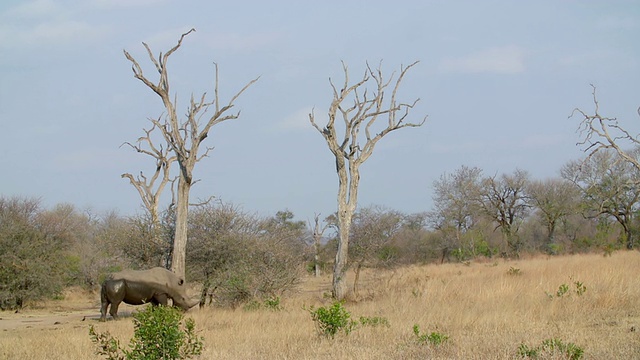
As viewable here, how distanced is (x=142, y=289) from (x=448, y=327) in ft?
29.0

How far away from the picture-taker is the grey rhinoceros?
16422 millimetres

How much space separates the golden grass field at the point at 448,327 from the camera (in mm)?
8273

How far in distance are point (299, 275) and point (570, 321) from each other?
10118 millimetres

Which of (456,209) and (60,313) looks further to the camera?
(456,209)

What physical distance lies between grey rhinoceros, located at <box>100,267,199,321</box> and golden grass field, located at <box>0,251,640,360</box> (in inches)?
71.7

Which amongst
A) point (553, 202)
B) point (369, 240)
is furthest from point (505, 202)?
point (369, 240)

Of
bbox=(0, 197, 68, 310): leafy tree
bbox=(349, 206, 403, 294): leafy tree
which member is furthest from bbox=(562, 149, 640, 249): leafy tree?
bbox=(0, 197, 68, 310): leafy tree

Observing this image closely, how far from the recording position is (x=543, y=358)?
7215mm

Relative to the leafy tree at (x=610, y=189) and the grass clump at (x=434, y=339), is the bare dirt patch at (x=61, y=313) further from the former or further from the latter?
the leafy tree at (x=610, y=189)

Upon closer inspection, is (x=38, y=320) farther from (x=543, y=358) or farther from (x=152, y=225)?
(x=543, y=358)

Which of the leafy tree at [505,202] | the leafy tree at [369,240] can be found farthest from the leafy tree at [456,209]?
the leafy tree at [369,240]

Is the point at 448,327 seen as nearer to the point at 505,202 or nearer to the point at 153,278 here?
the point at 153,278

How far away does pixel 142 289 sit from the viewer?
1641cm

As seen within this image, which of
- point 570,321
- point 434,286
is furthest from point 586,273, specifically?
point 570,321
